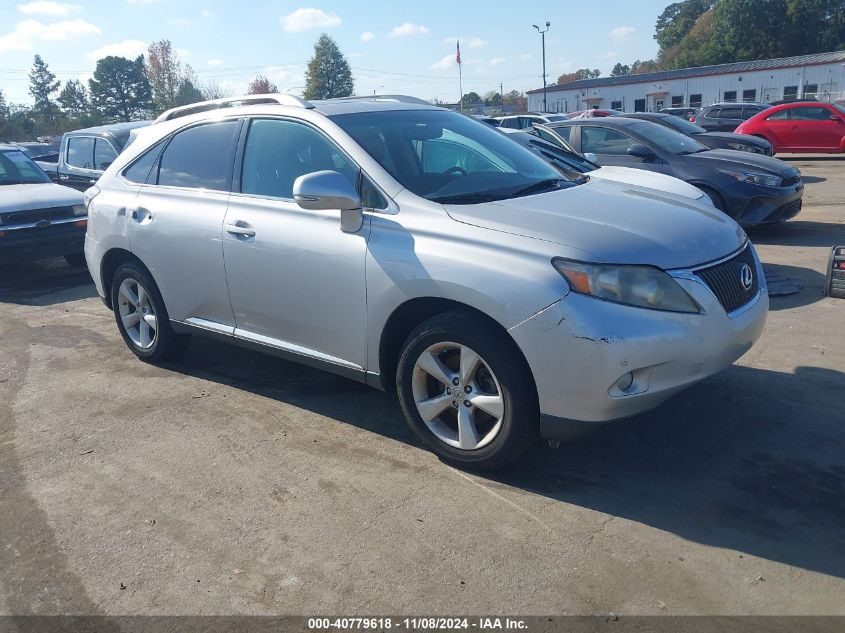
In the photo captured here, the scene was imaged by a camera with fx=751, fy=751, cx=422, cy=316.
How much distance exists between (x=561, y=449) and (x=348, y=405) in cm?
145

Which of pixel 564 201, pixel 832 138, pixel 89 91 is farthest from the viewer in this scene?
pixel 89 91

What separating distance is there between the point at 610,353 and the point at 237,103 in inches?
122

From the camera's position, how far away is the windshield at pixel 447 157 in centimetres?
408

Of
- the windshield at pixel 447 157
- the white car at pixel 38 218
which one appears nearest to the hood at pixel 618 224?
the windshield at pixel 447 157

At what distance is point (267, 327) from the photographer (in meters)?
4.58

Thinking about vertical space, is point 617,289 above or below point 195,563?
above

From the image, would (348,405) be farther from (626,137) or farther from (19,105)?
(19,105)

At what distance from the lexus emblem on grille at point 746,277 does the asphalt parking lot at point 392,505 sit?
32.5 inches

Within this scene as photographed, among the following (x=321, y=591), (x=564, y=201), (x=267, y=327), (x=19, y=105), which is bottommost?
(x=321, y=591)

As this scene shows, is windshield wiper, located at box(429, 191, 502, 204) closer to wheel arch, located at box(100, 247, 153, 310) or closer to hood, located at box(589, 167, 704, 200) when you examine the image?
wheel arch, located at box(100, 247, 153, 310)

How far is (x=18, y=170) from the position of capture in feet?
33.1

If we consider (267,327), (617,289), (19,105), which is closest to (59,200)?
(267,327)

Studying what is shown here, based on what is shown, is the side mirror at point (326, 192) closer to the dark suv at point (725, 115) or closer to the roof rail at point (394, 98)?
the roof rail at point (394, 98)

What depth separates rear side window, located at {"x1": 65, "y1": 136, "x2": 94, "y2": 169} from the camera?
1128 centimetres
